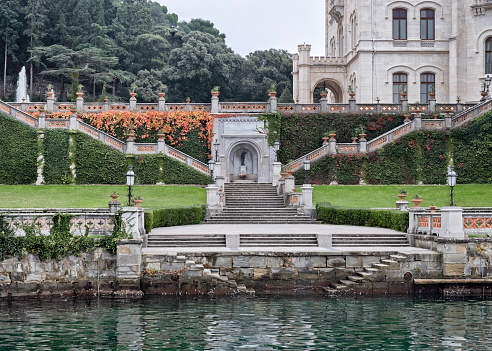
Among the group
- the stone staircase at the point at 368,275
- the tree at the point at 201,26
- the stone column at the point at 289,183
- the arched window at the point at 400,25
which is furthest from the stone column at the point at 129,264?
the tree at the point at 201,26

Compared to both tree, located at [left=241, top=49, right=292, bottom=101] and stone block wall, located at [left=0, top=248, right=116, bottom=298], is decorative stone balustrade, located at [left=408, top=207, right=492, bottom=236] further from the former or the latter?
tree, located at [left=241, top=49, right=292, bottom=101]

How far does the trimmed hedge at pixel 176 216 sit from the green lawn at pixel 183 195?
2194 mm

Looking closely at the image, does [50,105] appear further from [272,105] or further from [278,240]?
[278,240]

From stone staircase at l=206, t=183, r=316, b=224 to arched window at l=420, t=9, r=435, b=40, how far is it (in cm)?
2023

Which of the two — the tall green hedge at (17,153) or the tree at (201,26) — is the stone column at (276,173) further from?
the tree at (201,26)

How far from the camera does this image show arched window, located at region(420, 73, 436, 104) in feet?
167

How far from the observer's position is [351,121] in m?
46.0

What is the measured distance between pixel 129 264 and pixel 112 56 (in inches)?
2133

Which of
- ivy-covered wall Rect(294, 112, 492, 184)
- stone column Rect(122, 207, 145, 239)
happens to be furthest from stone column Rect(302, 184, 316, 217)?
stone column Rect(122, 207, 145, 239)

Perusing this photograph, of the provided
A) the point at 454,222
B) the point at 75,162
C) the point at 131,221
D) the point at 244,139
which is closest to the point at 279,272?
the point at 131,221

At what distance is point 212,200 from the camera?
33.1 meters

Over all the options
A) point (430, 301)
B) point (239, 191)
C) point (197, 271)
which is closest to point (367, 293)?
point (430, 301)

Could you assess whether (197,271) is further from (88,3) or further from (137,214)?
(88,3)

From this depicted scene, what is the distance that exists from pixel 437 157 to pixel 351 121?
6.47 m
